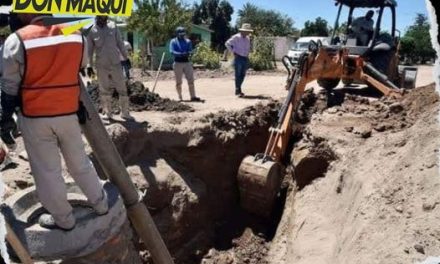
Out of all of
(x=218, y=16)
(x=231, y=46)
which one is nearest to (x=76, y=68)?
(x=231, y=46)

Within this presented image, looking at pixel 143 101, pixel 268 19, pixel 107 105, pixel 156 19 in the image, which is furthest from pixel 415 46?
pixel 268 19

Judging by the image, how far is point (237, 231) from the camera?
308 inches

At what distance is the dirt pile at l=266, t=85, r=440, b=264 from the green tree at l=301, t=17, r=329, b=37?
14868mm

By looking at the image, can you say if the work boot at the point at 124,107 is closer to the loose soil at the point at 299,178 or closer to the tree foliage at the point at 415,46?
the loose soil at the point at 299,178

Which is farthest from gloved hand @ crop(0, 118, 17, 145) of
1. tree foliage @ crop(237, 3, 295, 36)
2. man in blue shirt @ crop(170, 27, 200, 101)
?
tree foliage @ crop(237, 3, 295, 36)

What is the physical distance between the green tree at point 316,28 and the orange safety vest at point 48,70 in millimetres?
19275

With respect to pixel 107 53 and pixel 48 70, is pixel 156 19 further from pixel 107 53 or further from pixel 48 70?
pixel 48 70

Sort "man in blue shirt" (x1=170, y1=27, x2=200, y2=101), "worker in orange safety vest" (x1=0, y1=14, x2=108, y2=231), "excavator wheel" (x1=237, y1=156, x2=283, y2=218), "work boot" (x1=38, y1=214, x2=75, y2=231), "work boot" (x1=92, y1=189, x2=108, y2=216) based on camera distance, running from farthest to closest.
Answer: "man in blue shirt" (x1=170, y1=27, x2=200, y2=101) < "excavator wheel" (x1=237, y1=156, x2=283, y2=218) < "work boot" (x1=92, y1=189, x2=108, y2=216) < "work boot" (x1=38, y1=214, x2=75, y2=231) < "worker in orange safety vest" (x1=0, y1=14, x2=108, y2=231)

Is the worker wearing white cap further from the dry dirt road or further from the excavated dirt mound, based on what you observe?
the excavated dirt mound

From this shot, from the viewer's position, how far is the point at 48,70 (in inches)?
140

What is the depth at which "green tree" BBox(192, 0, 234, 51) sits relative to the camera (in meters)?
32.4

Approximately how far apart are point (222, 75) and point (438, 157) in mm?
15196

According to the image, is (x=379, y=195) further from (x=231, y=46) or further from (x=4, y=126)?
(x=231, y=46)

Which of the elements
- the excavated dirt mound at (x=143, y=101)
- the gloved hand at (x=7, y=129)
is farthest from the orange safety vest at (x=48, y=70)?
the excavated dirt mound at (x=143, y=101)
